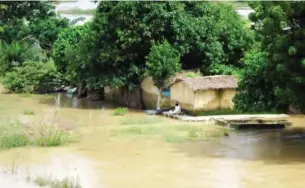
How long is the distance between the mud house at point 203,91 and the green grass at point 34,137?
595 centimetres

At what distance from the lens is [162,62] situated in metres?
24.0

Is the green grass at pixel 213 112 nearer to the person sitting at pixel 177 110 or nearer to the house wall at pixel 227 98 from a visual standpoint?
the house wall at pixel 227 98

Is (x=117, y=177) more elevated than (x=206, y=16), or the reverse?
(x=206, y=16)

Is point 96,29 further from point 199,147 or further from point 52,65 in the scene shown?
point 199,147

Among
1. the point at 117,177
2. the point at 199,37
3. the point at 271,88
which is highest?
the point at 199,37

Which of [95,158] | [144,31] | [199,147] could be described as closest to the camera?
[95,158]

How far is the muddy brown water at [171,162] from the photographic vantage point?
1358cm

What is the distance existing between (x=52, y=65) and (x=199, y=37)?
9.47 metres

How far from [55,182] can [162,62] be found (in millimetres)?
11454

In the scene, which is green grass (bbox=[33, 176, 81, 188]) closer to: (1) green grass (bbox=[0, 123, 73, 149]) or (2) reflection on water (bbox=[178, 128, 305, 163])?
(1) green grass (bbox=[0, 123, 73, 149])

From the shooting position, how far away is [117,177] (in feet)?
45.9

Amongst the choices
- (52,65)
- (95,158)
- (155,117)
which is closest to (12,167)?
(95,158)

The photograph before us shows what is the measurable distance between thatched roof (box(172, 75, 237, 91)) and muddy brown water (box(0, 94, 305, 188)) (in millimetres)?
4076

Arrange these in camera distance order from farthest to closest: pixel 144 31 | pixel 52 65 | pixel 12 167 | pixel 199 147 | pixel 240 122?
pixel 52 65 < pixel 144 31 < pixel 240 122 < pixel 199 147 < pixel 12 167
